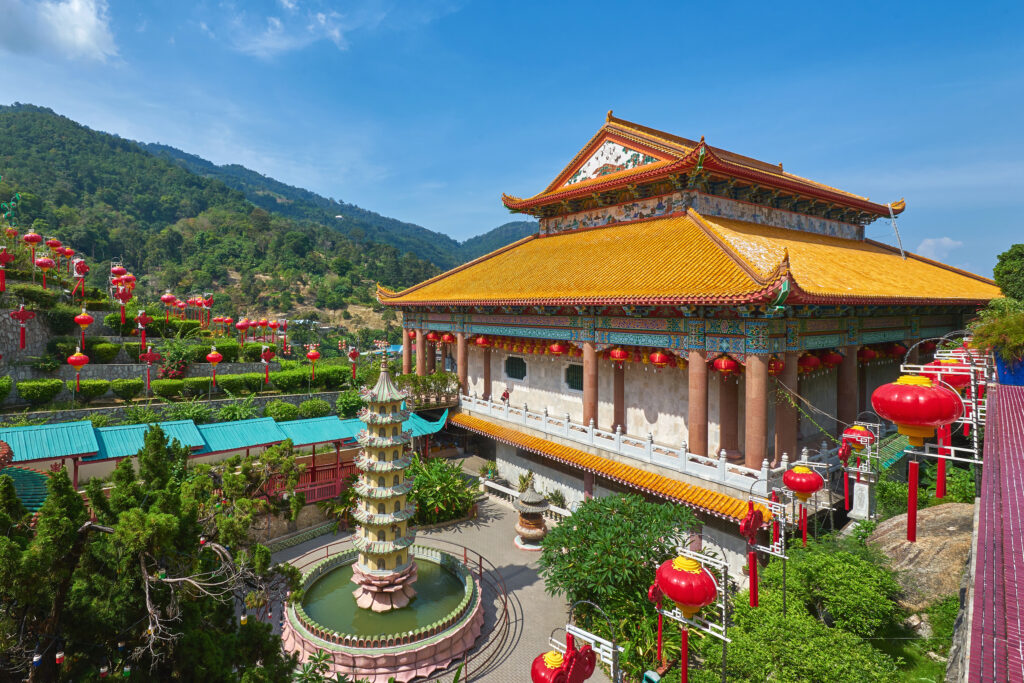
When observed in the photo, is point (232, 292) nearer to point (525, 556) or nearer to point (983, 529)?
point (525, 556)

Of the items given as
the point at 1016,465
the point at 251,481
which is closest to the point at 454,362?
the point at 251,481

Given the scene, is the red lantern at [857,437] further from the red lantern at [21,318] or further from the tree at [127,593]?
the red lantern at [21,318]

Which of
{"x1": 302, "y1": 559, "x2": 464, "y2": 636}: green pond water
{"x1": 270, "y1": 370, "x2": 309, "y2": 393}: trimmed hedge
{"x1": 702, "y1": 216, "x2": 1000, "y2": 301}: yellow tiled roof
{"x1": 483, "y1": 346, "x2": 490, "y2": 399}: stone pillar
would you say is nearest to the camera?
A: {"x1": 302, "y1": 559, "x2": 464, "y2": 636}: green pond water

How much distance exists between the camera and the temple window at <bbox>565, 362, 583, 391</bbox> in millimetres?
18719

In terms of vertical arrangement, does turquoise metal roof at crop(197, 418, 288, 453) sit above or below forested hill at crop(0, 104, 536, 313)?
below

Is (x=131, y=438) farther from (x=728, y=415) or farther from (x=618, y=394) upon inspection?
(x=728, y=415)

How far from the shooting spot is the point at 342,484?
18.2 m

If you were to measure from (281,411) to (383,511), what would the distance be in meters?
15.2

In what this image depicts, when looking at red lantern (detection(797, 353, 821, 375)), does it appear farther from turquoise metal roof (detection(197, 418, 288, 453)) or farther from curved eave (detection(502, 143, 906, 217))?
turquoise metal roof (detection(197, 418, 288, 453))

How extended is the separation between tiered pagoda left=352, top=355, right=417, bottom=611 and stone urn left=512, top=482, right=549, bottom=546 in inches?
175

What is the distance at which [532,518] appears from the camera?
16.0m

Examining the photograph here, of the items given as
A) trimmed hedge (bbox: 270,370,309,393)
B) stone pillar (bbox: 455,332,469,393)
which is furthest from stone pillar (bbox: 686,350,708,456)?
trimmed hedge (bbox: 270,370,309,393)

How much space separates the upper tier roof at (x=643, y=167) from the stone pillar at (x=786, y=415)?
22.2 feet

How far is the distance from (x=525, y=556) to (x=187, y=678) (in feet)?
34.8
